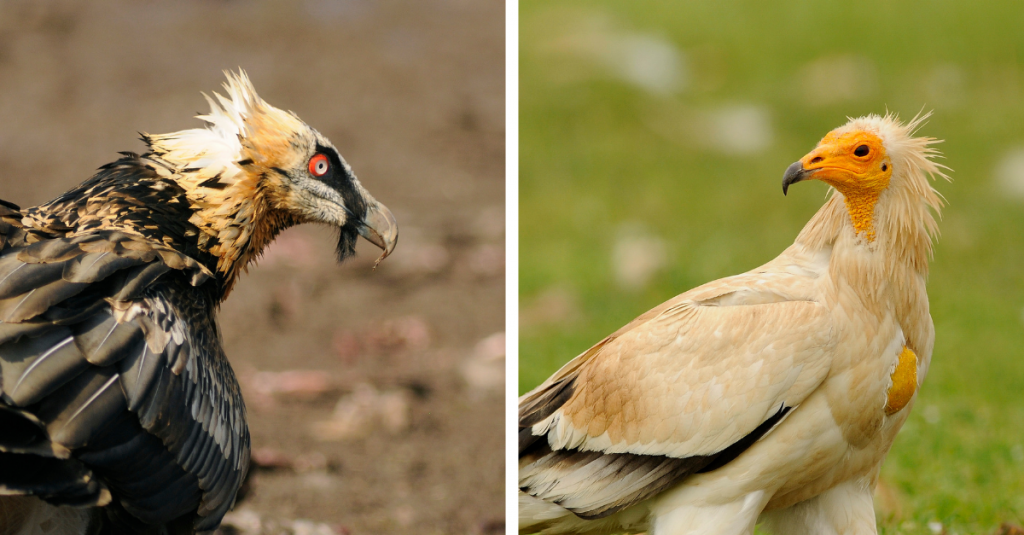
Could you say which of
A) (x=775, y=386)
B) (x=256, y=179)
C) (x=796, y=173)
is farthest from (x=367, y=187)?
(x=775, y=386)

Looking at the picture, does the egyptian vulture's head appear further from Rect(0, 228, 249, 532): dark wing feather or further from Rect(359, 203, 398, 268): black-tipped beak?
Rect(0, 228, 249, 532): dark wing feather

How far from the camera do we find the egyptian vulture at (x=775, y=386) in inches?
A: 111

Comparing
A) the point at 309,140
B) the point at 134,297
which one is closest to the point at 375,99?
the point at 309,140

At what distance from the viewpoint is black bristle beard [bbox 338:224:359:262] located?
3586 mm

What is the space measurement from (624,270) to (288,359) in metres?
2.91

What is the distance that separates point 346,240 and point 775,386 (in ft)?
5.45

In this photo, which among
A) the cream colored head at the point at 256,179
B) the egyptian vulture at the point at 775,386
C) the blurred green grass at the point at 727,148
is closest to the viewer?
the egyptian vulture at the point at 775,386

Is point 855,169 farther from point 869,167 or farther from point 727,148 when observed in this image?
point 727,148

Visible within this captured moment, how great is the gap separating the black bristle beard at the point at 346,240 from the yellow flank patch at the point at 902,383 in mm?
1866

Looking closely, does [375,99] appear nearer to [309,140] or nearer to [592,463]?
[309,140]

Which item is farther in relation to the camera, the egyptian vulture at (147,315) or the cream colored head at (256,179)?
the cream colored head at (256,179)

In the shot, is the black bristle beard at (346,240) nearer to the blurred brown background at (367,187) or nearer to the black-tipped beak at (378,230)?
the black-tipped beak at (378,230)

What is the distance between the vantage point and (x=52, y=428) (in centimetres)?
236

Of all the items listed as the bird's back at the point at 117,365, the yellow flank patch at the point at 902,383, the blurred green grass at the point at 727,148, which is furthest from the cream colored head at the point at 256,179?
the blurred green grass at the point at 727,148
